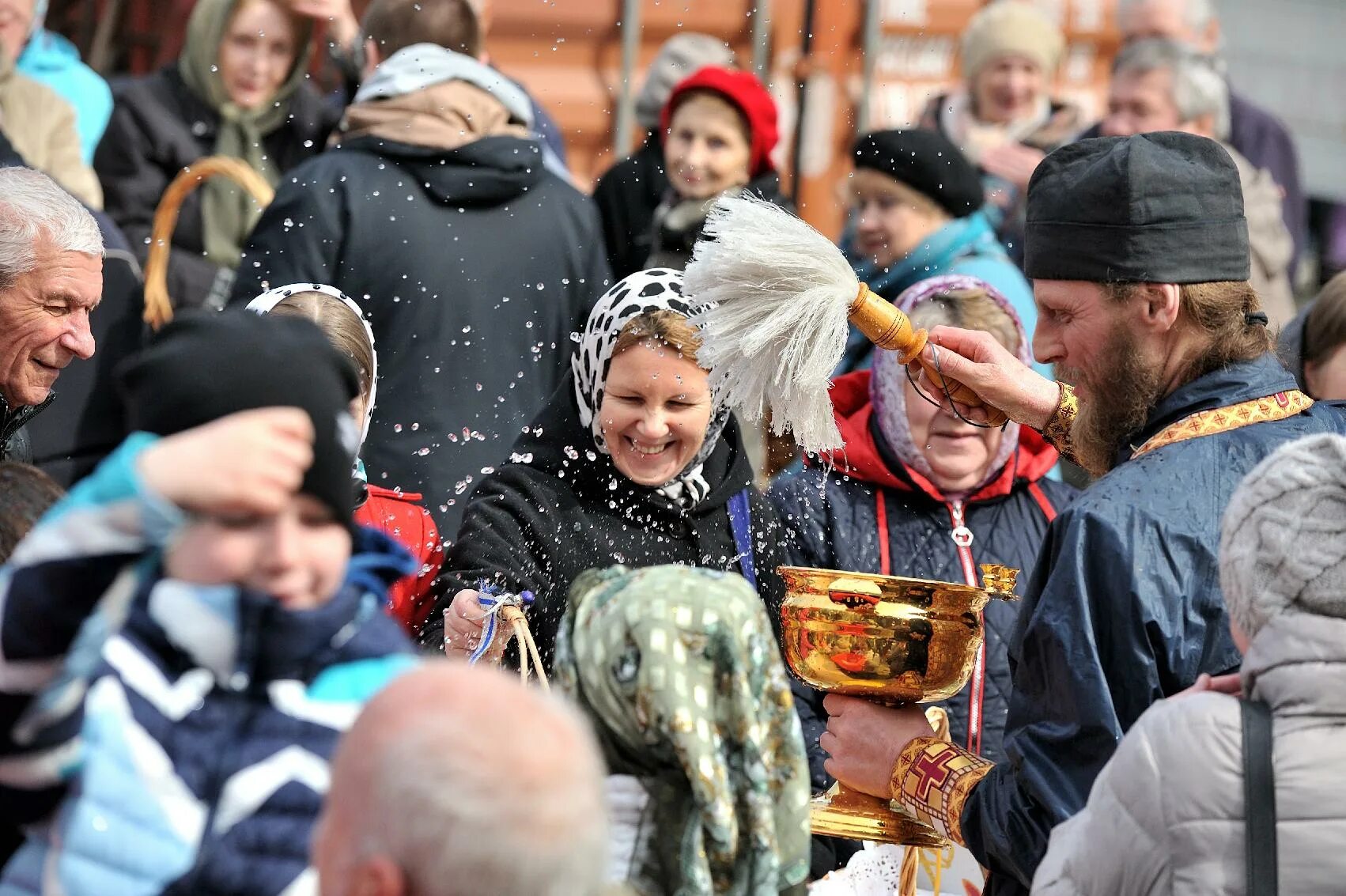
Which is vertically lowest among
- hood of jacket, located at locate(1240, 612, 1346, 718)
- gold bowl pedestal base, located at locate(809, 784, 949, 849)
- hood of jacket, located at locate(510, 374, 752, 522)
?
gold bowl pedestal base, located at locate(809, 784, 949, 849)

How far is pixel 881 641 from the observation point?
359 centimetres

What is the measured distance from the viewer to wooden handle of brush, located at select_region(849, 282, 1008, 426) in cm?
368

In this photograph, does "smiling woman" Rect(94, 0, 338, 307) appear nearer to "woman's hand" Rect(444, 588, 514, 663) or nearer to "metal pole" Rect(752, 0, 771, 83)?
"metal pole" Rect(752, 0, 771, 83)

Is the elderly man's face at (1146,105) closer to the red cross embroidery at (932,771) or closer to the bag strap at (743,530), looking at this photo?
the bag strap at (743,530)

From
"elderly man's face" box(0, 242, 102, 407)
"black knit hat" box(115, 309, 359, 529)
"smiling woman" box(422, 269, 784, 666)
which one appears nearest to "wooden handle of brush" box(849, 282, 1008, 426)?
"smiling woman" box(422, 269, 784, 666)

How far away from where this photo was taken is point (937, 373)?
3.94 metres

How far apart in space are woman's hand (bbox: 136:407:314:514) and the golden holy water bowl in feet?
5.38

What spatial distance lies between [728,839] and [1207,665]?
1138mm

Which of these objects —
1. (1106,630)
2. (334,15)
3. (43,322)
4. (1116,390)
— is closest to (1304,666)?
(1106,630)

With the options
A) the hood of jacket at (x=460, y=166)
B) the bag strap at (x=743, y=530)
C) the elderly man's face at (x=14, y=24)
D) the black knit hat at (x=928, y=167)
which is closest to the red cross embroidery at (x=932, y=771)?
the bag strap at (x=743, y=530)

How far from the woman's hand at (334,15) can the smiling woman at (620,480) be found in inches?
115

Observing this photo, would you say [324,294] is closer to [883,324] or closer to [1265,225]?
[883,324]

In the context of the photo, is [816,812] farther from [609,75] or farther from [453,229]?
[609,75]

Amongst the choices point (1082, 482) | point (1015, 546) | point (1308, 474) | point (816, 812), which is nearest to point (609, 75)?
point (1082, 482)
